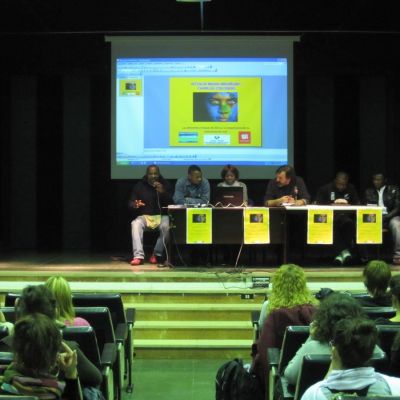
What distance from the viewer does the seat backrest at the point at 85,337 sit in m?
3.09

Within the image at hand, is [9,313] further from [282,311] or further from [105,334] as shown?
[282,311]

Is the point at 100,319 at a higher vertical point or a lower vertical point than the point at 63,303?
lower

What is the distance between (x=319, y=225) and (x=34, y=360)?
499 cm

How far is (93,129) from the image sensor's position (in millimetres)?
9633

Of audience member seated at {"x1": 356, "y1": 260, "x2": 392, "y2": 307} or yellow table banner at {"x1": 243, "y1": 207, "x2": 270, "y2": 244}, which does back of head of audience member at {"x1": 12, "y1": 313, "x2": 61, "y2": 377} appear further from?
yellow table banner at {"x1": 243, "y1": 207, "x2": 270, "y2": 244}

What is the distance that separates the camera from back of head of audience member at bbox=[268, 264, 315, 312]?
3.72 metres

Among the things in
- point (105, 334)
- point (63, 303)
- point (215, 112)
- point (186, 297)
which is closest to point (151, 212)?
point (186, 297)

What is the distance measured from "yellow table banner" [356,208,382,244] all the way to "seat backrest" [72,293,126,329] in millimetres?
3337

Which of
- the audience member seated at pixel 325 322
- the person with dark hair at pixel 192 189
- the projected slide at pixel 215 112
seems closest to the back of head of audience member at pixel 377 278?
the audience member seated at pixel 325 322

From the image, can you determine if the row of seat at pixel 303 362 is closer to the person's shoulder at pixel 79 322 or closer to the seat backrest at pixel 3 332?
the person's shoulder at pixel 79 322

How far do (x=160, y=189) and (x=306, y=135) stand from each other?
2685mm

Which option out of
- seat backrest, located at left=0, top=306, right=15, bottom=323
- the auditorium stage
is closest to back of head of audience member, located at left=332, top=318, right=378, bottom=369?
seat backrest, located at left=0, top=306, right=15, bottom=323

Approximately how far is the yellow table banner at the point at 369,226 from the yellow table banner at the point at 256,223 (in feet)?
2.83

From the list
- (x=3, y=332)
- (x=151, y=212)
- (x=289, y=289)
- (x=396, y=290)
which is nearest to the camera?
(x=3, y=332)
